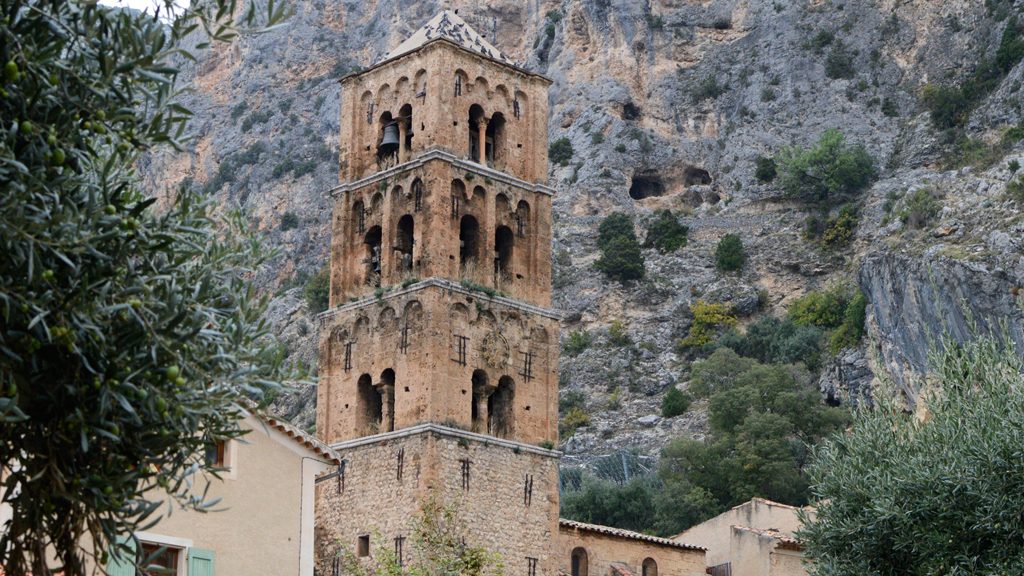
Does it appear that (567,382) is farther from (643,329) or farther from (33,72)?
(33,72)

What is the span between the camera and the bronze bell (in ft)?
147

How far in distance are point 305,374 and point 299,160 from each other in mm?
108220

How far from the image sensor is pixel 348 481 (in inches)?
1625

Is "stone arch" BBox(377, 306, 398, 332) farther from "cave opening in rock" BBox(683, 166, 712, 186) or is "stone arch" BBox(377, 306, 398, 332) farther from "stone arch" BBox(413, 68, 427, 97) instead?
"cave opening in rock" BBox(683, 166, 712, 186)

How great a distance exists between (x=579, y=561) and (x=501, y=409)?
4.24 metres

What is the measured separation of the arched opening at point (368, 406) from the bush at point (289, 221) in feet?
247

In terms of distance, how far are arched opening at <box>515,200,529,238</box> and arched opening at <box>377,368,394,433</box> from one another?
5124mm

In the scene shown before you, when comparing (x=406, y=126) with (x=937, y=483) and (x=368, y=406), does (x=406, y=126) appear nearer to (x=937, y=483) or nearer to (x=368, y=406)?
(x=368, y=406)

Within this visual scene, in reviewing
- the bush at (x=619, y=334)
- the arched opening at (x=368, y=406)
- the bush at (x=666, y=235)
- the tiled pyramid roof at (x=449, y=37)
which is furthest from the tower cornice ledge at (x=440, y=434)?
the bush at (x=666, y=235)

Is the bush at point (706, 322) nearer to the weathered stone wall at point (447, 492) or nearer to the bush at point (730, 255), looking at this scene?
the bush at point (730, 255)

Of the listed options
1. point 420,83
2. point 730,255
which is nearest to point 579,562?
point 420,83

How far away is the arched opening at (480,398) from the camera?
136ft

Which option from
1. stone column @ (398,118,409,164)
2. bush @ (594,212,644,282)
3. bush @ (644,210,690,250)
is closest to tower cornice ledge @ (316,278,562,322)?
stone column @ (398,118,409,164)

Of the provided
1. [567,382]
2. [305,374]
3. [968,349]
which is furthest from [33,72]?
[567,382]
